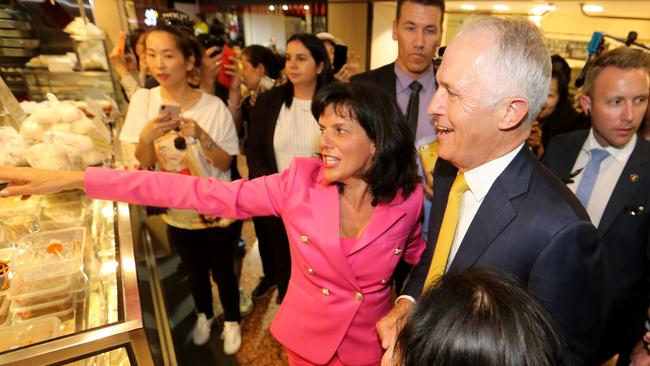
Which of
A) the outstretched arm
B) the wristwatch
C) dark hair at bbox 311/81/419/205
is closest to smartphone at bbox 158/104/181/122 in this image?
the wristwatch

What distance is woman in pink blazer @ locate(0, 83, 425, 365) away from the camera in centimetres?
140

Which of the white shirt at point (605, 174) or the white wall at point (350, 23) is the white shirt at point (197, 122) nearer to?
the white shirt at point (605, 174)

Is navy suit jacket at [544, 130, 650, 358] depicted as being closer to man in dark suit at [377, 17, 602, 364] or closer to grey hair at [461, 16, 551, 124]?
man in dark suit at [377, 17, 602, 364]

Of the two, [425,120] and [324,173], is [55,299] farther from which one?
[425,120]

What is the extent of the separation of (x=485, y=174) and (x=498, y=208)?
0.11 m

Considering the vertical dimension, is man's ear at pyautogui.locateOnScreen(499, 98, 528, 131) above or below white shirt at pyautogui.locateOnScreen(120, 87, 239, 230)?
above

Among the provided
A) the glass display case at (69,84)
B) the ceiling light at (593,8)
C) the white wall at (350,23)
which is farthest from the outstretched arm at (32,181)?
the ceiling light at (593,8)

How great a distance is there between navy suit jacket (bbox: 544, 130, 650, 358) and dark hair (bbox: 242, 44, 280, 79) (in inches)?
98.2

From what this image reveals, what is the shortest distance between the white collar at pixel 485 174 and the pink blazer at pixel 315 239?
0.39 m

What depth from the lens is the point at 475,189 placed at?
113 cm

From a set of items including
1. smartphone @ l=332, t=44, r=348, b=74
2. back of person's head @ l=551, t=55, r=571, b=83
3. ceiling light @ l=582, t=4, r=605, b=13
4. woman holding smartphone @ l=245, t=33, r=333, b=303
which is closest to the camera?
woman holding smartphone @ l=245, t=33, r=333, b=303

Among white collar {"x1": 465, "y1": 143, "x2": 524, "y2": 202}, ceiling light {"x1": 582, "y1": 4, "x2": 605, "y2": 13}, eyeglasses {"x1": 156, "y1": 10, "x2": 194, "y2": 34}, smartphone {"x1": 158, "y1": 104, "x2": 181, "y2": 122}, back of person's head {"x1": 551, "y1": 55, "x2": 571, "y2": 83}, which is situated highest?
ceiling light {"x1": 582, "y1": 4, "x2": 605, "y2": 13}

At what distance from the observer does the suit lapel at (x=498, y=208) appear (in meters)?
1.03

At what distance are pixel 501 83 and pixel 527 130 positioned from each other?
0.19m
